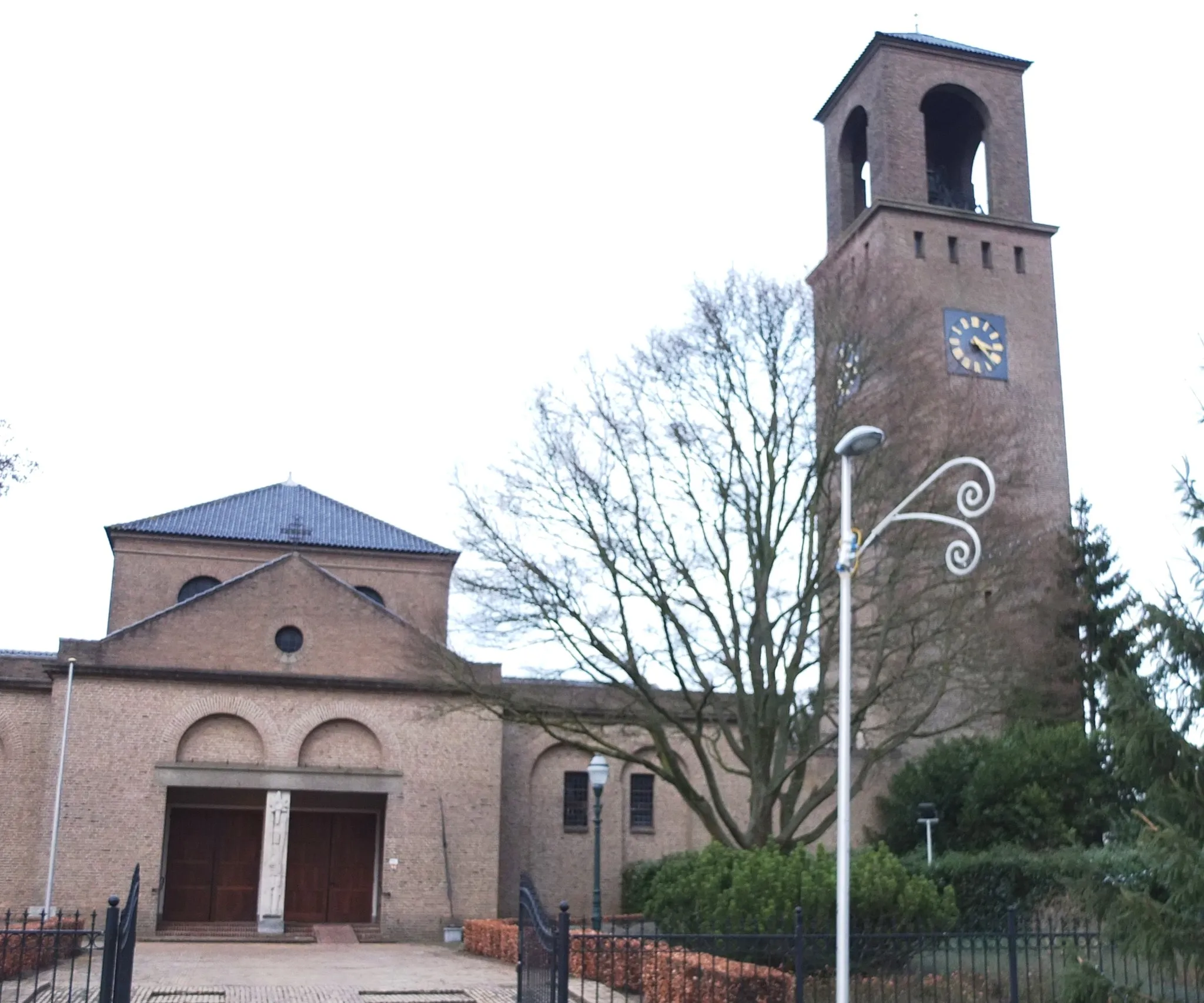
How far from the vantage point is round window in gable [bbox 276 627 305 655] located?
32719 mm

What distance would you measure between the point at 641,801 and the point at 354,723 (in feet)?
27.8

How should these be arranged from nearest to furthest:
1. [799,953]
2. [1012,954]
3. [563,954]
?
[563,954]
[799,953]
[1012,954]

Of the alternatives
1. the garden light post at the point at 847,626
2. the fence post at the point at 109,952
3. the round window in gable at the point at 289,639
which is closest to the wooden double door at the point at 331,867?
the round window in gable at the point at 289,639

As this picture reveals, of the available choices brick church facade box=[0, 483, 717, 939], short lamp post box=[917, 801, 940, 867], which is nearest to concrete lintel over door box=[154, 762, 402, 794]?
brick church facade box=[0, 483, 717, 939]

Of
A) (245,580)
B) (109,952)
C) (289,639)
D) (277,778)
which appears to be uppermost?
(245,580)

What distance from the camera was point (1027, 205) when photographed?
1666 inches

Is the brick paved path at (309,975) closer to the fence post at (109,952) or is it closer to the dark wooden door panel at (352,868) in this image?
the dark wooden door panel at (352,868)

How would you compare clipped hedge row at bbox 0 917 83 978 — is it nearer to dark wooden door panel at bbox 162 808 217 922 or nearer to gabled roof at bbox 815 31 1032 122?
dark wooden door panel at bbox 162 808 217 922

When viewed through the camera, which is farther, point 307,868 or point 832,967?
point 307,868

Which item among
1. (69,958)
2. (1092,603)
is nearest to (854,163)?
(1092,603)

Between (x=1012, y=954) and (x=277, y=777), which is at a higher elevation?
(x=277, y=777)

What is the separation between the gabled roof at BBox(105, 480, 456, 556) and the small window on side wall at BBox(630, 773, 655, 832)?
9.41 metres

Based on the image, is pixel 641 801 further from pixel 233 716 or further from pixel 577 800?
pixel 233 716

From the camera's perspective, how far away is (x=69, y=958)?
24.1 m
